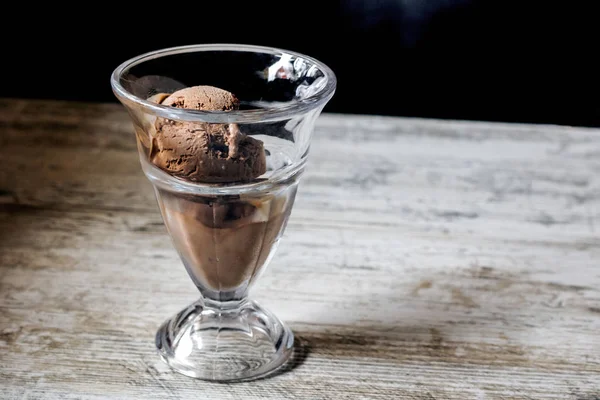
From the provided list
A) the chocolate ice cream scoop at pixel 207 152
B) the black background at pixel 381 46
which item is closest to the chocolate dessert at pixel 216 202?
the chocolate ice cream scoop at pixel 207 152

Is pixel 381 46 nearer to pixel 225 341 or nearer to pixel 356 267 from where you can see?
pixel 356 267

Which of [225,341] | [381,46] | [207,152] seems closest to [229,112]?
[207,152]

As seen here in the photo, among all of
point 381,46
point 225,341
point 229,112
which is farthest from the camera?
point 381,46

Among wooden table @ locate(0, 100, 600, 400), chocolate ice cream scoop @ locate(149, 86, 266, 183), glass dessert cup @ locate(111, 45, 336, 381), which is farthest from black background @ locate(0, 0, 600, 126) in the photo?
chocolate ice cream scoop @ locate(149, 86, 266, 183)

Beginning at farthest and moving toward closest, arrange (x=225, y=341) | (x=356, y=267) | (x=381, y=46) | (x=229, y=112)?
(x=381, y=46) < (x=356, y=267) < (x=225, y=341) < (x=229, y=112)

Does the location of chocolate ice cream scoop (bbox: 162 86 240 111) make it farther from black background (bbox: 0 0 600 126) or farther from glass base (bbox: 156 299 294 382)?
black background (bbox: 0 0 600 126)

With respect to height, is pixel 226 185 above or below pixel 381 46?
above

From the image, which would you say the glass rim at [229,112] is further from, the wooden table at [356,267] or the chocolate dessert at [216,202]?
the wooden table at [356,267]
